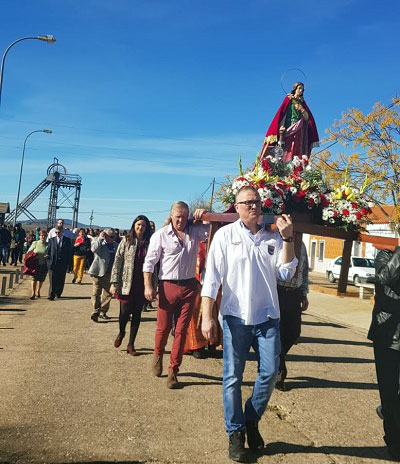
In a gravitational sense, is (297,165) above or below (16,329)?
above

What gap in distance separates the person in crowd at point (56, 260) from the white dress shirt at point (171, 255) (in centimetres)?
728

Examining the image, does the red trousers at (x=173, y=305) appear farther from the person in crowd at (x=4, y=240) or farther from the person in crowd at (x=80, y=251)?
the person in crowd at (x=4, y=240)

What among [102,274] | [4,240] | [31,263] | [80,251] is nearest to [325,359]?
[102,274]

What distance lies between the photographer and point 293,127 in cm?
665

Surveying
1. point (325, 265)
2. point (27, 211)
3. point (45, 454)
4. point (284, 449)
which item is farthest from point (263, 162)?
point (27, 211)

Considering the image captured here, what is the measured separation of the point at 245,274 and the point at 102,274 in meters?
6.76

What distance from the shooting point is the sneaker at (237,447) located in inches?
140

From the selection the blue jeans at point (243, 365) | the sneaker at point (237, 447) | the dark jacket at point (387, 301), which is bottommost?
the sneaker at point (237, 447)

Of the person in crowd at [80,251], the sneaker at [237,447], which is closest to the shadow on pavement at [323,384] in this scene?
the sneaker at [237,447]

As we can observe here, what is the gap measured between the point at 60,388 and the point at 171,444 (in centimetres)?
177

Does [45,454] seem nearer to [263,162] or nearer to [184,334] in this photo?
[184,334]

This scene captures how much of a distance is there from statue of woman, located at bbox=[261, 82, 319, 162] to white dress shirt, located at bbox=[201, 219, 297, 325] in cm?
293

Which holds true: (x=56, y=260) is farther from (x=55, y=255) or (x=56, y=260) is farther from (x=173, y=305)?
(x=173, y=305)

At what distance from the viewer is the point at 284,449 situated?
12.6ft
